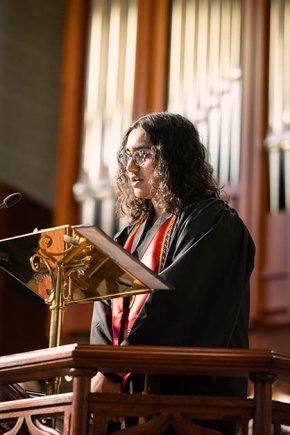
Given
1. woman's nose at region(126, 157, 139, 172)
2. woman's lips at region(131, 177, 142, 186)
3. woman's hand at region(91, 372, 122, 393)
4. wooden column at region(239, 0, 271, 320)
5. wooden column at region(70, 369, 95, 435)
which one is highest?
wooden column at region(239, 0, 271, 320)

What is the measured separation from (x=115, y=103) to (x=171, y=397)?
5984 millimetres

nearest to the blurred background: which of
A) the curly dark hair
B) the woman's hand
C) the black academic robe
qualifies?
the curly dark hair

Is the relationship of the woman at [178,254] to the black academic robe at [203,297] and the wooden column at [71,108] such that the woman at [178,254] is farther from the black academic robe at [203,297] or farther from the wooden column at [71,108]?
the wooden column at [71,108]

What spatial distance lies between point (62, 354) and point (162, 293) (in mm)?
510

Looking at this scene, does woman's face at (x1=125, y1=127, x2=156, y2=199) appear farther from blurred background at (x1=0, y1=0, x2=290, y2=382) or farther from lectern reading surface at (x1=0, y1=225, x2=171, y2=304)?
blurred background at (x1=0, y1=0, x2=290, y2=382)

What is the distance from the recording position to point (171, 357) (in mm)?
3494

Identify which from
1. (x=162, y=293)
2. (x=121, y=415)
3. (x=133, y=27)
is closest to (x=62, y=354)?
(x=121, y=415)

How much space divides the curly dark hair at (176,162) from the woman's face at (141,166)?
0.02m

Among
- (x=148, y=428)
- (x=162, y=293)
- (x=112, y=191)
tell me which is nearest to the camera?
(x=148, y=428)

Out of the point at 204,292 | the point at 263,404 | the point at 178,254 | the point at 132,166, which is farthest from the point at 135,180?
the point at 263,404

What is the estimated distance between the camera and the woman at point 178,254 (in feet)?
12.7

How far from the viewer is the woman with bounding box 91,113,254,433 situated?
3.88 metres

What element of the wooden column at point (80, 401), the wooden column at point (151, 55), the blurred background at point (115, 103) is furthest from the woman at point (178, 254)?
the wooden column at point (151, 55)

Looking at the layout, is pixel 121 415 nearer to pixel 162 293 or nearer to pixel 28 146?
pixel 162 293
